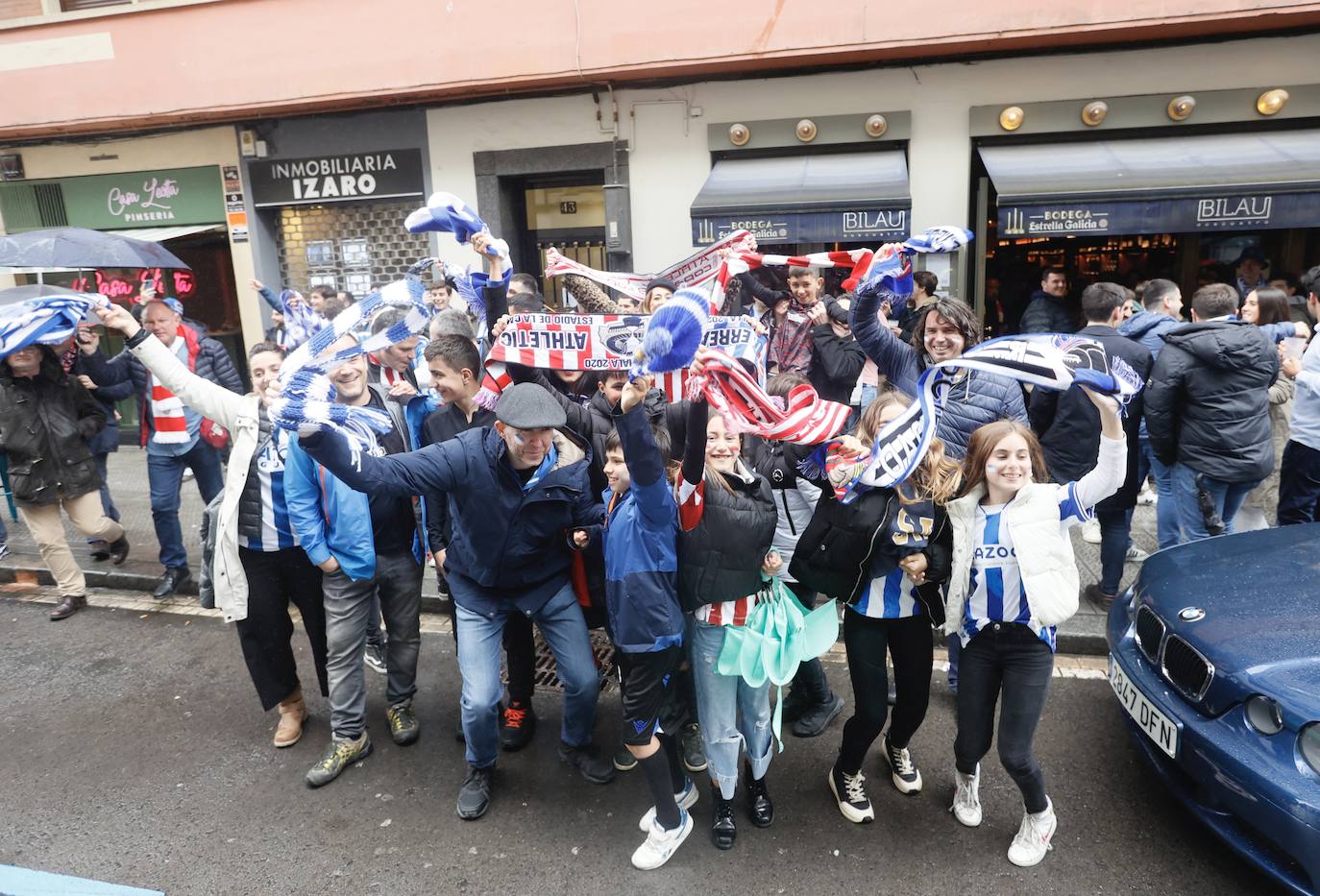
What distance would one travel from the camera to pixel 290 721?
13.9 ft

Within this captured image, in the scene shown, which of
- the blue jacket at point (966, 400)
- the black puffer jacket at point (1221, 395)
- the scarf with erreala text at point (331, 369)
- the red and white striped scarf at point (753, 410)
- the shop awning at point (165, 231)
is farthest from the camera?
the shop awning at point (165, 231)

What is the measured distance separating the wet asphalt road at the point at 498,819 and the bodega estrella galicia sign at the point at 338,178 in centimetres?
708

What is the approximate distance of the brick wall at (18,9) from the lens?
10.6 m

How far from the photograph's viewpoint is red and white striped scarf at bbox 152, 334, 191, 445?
20.0 feet

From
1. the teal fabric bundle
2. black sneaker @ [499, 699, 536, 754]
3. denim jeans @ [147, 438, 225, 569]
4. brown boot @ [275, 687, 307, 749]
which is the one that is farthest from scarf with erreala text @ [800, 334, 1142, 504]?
denim jeans @ [147, 438, 225, 569]

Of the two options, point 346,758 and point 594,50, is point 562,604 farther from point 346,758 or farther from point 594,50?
point 594,50

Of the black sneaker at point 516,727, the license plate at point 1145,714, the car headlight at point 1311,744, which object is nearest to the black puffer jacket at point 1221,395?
the license plate at point 1145,714

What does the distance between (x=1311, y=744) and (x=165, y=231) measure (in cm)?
1213

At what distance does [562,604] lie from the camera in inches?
145

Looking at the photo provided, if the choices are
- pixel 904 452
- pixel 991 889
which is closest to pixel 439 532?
pixel 904 452

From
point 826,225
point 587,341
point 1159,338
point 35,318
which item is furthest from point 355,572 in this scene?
point 826,225

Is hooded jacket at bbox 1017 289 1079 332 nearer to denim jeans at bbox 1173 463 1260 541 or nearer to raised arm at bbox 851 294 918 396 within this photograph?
denim jeans at bbox 1173 463 1260 541

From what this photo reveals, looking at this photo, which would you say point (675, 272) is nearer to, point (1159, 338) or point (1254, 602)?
point (1159, 338)

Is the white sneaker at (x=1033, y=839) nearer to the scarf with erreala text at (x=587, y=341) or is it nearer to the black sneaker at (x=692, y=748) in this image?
the black sneaker at (x=692, y=748)
